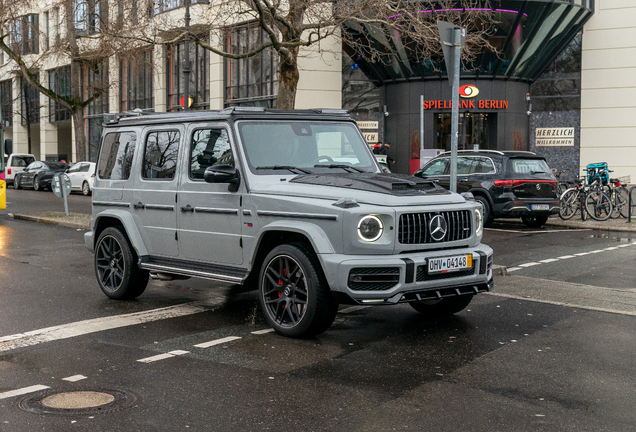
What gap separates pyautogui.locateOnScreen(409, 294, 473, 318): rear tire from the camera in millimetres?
7379

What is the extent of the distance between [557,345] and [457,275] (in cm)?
99

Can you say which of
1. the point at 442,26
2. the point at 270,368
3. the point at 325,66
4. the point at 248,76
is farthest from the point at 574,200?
the point at 248,76

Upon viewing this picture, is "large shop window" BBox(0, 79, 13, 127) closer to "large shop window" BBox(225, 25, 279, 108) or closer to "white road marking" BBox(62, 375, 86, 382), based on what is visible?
"large shop window" BBox(225, 25, 279, 108)

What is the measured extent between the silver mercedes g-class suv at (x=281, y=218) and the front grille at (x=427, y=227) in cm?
1

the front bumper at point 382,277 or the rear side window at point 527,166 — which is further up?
the rear side window at point 527,166

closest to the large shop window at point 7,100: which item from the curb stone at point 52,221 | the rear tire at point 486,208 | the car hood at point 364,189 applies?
the curb stone at point 52,221

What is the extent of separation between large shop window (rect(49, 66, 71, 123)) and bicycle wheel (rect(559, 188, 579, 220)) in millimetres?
39114

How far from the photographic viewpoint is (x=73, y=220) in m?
17.7

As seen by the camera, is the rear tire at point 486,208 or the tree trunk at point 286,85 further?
the tree trunk at point 286,85

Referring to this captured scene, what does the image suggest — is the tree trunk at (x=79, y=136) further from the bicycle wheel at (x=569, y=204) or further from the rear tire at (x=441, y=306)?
the rear tire at (x=441, y=306)

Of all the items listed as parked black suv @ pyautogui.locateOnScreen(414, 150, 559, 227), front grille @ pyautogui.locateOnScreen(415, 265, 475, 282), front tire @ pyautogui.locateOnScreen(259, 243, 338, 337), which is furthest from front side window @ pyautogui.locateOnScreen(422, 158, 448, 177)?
front tire @ pyautogui.locateOnScreen(259, 243, 338, 337)

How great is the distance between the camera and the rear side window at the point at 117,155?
8.36 meters

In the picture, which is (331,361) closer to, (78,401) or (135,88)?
(78,401)

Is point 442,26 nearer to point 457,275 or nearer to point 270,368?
point 457,275
